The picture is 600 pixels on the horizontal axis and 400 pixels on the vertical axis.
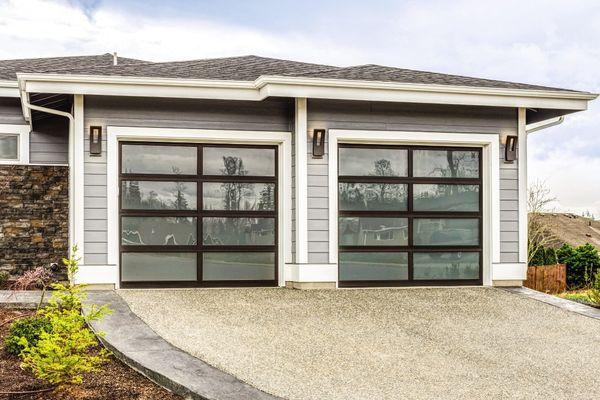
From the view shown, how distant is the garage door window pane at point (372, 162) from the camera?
363 inches

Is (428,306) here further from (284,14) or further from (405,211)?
(284,14)

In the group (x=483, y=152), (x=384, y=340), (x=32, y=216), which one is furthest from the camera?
(x=32, y=216)

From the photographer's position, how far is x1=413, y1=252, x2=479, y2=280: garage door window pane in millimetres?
9422

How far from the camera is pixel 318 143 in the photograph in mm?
8906

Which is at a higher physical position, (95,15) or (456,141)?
(95,15)

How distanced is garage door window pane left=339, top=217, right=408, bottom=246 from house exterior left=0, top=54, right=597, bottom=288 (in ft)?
0.06

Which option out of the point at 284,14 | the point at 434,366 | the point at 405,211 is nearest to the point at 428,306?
the point at 405,211

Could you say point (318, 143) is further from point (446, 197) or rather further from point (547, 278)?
point (547, 278)

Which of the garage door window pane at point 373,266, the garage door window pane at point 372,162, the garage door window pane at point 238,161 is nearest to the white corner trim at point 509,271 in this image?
the garage door window pane at point 373,266

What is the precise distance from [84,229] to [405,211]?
4.46 metres

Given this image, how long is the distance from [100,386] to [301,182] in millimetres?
4548

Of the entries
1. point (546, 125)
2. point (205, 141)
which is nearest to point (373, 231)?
point (205, 141)

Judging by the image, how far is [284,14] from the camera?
12.4 metres

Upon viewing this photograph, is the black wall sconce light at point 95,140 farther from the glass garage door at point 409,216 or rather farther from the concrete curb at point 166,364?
the glass garage door at point 409,216
